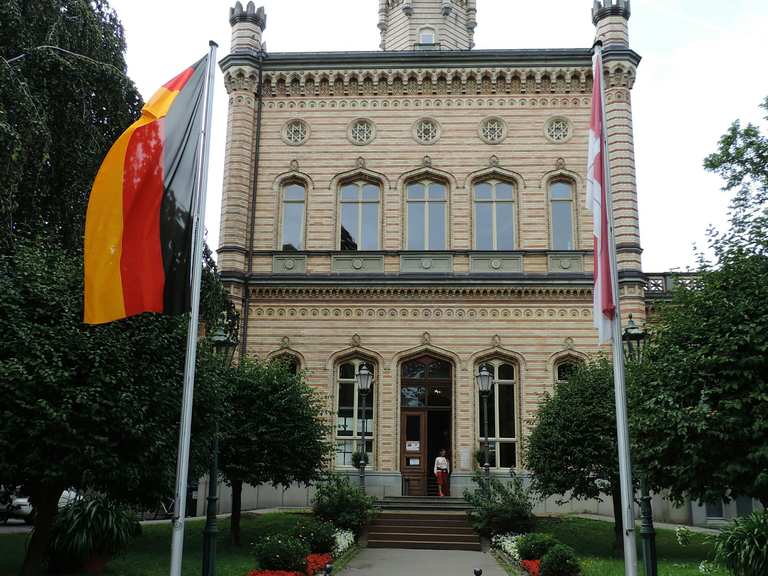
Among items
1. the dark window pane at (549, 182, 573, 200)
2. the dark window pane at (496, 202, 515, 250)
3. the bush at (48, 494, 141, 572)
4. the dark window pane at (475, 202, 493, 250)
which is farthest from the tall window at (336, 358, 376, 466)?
the bush at (48, 494, 141, 572)

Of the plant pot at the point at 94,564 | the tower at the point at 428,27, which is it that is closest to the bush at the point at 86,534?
the plant pot at the point at 94,564

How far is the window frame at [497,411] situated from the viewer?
86.6 ft

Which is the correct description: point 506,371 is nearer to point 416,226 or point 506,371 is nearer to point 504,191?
point 416,226

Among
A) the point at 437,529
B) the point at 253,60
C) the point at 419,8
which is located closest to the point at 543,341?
the point at 437,529

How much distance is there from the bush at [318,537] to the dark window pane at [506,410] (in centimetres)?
990

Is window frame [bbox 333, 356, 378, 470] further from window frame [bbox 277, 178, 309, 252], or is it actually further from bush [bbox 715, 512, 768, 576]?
bush [bbox 715, 512, 768, 576]

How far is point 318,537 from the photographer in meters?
18.0

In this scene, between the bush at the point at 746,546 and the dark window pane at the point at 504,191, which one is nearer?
the bush at the point at 746,546

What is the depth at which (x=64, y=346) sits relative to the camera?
40.1 ft

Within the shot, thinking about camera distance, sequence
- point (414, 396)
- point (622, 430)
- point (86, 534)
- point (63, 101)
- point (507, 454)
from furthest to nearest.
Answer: point (414, 396) → point (507, 454) → point (86, 534) → point (63, 101) → point (622, 430)

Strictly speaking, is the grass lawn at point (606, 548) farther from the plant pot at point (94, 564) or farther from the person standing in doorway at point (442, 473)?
the plant pot at point (94, 564)

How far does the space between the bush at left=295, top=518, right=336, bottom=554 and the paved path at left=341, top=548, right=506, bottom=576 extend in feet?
2.25

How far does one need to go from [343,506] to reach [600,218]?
1273 cm

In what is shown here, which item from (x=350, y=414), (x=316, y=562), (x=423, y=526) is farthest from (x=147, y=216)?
(x=350, y=414)
